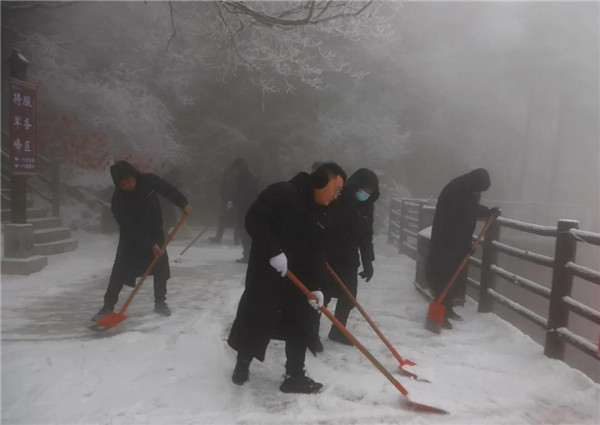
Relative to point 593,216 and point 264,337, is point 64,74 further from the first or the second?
point 593,216

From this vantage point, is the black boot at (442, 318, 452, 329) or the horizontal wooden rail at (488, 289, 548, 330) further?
the black boot at (442, 318, 452, 329)

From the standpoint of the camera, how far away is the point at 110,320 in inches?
210

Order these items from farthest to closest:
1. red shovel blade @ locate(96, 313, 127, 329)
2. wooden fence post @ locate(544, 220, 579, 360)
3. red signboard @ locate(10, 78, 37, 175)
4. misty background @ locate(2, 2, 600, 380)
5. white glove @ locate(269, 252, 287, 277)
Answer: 1. misty background @ locate(2, 2, 600, 380)
2. red signboard @ locate(10, 78, 37, 175)
3. red shovel blade @ locate(96, 313, 127, 329)
4. wooden fence post @ locate(544, 220, 579, 360)
5. white glove @ locate(269, 252, 287, 277)

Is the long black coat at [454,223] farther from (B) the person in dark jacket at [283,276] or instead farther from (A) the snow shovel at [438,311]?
(B) the person in dark jacket at [283,276]

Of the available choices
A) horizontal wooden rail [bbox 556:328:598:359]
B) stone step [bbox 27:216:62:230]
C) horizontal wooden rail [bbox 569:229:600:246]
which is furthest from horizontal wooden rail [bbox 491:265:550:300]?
stone step [bbox 27:216:62:230]

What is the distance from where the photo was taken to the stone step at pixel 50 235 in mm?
9742

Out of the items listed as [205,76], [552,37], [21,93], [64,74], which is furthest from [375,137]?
[552,37]

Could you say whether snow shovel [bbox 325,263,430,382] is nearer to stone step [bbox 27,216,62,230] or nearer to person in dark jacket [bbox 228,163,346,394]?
person in dark jacket [bbox 228,163,346,394]

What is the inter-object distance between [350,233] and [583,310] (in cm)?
223

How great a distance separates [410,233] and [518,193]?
18.7 metres

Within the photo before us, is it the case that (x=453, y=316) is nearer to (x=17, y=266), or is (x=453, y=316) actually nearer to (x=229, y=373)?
(x=229, y=373)

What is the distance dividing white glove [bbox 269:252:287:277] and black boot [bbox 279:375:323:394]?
1003 mm

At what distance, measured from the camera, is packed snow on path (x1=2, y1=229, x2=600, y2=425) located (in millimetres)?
3609

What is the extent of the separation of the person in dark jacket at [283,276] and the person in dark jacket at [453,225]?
94.3 inches
